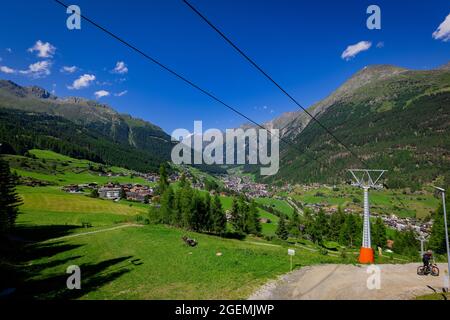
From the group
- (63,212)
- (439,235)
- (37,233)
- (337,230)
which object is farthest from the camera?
(337,230)

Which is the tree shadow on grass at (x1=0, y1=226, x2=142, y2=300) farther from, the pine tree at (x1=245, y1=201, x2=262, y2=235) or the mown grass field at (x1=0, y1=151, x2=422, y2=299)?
the pine tree at (x1=245, y1=201, x2=262, y2=235)

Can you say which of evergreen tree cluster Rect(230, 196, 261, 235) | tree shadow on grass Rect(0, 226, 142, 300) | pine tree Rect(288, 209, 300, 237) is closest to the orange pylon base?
tree shadow on grass Rect(0, 226, 142, 300)

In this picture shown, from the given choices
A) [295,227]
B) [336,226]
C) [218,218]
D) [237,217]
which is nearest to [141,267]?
[218,218]

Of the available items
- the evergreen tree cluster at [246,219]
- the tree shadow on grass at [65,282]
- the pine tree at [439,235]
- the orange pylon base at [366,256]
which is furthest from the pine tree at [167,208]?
the pine tree at [439,235]

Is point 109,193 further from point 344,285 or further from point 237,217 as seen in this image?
point 344,285

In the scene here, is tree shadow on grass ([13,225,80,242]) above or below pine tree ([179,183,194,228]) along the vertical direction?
below
